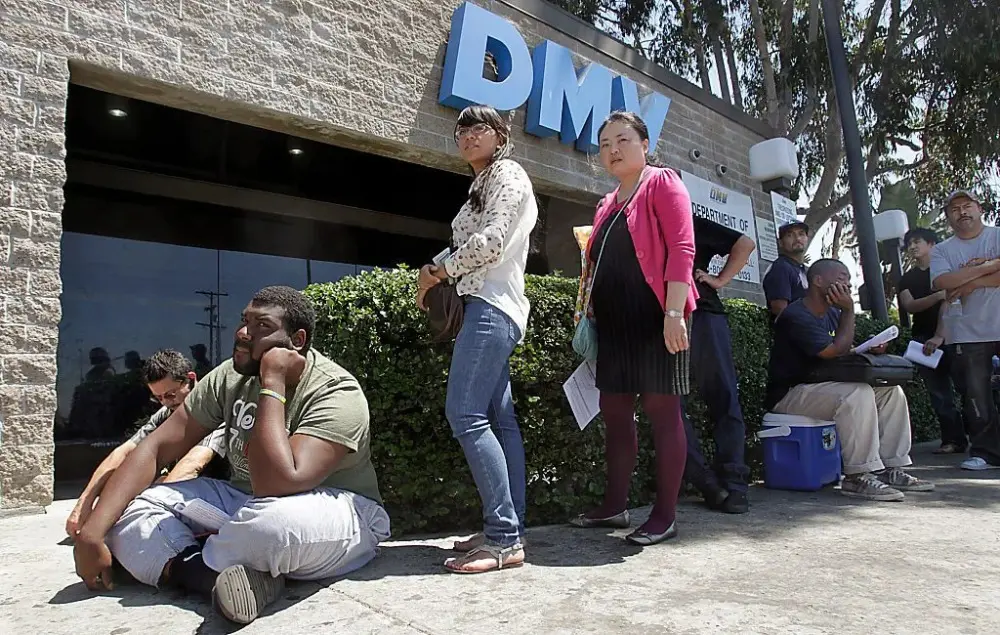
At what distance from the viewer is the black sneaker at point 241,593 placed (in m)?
1.87

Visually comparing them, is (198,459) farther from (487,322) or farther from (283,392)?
(487,322)

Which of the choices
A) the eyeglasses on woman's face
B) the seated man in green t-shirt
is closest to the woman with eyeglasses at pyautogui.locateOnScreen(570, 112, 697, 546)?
the eyeglasses on woman's face

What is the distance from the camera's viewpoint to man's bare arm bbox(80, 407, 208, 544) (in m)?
2.15

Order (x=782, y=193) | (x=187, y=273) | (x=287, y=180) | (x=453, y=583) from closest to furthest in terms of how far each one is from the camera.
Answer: (x=453, y=583)
(x=187, y=273)
(x=287, y=180)
(x=782, y=193)

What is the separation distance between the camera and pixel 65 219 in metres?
6.83

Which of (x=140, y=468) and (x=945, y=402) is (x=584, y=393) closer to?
(x=140, y=468)

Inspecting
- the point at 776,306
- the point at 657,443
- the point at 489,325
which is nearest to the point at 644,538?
the point at 657,443

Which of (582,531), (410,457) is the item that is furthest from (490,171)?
(582,531)

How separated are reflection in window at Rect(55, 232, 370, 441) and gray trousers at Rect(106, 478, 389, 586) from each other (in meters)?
5.00

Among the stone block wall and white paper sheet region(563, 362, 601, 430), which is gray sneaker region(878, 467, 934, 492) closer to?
white paper sheet region(563, 362, 601, 430)

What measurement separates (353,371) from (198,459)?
71cm

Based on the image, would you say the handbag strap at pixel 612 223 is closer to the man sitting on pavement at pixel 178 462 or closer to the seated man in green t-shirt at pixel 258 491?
the seated man in green t-shirt at pixel 258 491

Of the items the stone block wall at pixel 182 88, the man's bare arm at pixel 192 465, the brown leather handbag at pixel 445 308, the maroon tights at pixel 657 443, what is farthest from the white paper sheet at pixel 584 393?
the stone block wall at pixel 182 88

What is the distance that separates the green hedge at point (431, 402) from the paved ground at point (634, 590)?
0.22 meters
